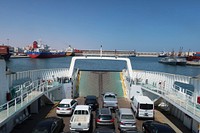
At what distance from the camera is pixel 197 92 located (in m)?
16.7

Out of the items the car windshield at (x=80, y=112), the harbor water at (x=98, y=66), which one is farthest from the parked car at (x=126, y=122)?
the harbor water at (x=98, y=66)

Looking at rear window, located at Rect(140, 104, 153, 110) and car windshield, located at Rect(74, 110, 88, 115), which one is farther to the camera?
rear window, located at Rect(140, 104, 153, 110)

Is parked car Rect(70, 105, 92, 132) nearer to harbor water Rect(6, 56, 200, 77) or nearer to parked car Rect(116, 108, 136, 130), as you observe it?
parked car Rect(116, 108, 136, 130)

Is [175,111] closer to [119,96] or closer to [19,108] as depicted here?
[119,96]

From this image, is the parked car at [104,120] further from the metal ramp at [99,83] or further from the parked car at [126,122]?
the metal ramp at [99,83]

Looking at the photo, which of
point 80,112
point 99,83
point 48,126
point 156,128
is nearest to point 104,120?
point 80,112

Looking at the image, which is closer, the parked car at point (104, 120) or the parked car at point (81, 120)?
the parked car at point (81, 120)

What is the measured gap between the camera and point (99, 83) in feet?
103

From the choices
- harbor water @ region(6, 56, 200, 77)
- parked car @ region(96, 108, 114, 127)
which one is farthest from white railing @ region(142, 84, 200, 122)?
harbor water @ region(6, 56, 200, 77)

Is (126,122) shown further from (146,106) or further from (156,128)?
(146,106)

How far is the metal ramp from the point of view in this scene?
94.6ft

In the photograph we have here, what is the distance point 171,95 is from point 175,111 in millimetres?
1822

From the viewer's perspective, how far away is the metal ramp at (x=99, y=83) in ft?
94.6

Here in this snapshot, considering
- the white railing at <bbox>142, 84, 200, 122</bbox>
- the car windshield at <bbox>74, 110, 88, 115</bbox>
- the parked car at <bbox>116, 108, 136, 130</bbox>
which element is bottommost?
the parked car at <bbox>116, 108, 136, 130</bbox>
